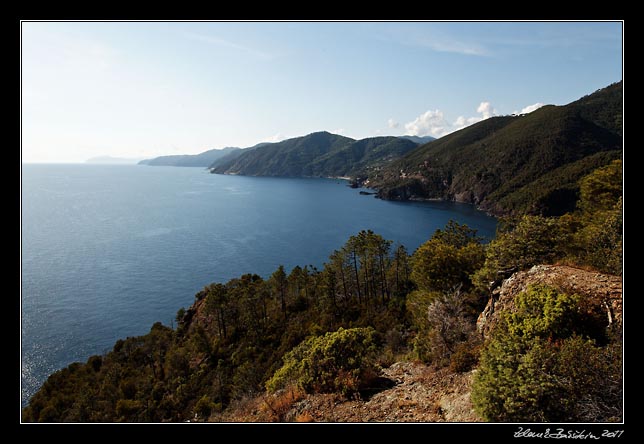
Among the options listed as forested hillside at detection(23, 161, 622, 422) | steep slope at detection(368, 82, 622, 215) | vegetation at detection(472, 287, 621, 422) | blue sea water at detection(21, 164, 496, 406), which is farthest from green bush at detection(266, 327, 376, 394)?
steep slope at detection(368, 82, 622, 215)

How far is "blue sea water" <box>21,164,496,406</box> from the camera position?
53969 millimetres

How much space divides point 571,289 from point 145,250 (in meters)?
93.8

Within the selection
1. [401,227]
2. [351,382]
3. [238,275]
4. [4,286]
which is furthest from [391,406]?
[401,227]

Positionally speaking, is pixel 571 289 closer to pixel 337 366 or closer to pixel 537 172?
pixel 337 366

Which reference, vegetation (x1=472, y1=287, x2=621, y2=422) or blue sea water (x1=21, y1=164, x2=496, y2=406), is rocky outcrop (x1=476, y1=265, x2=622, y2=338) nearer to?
vegetation (x1=472, y1=287, x2=621, y2=422)

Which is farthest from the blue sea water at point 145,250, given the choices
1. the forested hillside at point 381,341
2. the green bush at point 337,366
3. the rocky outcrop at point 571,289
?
the rocky outcrop at point 571,289

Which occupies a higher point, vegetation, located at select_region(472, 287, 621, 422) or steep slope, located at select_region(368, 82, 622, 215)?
steep slope, located at select_region(368, 82, 622, 215)

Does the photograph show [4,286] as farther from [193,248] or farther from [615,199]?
[193,248]

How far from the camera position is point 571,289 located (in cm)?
1404

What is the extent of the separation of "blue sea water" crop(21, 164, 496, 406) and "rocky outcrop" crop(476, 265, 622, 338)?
175ft

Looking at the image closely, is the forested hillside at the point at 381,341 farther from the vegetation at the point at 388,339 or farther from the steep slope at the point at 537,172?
the steep slope at the point at 537,172

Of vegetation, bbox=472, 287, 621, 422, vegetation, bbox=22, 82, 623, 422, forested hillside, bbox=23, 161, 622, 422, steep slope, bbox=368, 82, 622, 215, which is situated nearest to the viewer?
vegetation, bbox=472, 287, 621, 422

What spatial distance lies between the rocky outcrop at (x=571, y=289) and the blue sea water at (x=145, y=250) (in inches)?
2106

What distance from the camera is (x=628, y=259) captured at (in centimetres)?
744
